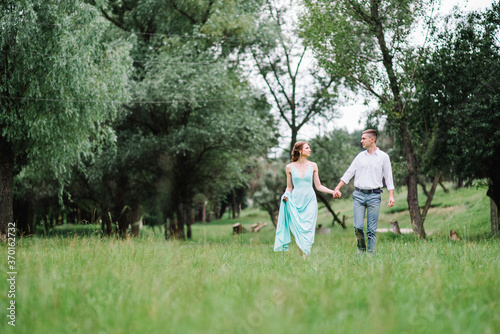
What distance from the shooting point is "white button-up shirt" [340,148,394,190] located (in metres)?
7.34

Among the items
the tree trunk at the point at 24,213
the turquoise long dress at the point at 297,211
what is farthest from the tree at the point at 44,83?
the tree trunk at the point at 24,213

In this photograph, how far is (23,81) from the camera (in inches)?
451

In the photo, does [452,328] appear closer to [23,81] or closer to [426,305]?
[426,305]

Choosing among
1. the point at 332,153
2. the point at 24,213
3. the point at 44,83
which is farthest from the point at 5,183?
the point at 332,153

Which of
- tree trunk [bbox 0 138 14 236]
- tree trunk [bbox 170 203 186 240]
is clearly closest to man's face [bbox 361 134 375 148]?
tree trunk [bbox 0 138 14 236]

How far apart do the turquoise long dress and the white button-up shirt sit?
2.61 ft

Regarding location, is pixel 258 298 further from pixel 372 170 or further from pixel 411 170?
pixel 411 170

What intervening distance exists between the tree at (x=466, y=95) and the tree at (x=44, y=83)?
10.5 m

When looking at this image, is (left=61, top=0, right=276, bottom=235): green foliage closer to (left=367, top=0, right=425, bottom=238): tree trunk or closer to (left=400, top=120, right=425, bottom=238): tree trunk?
(left=367, top=0, right=425, bottom=238): tree trunk

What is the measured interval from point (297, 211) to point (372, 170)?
1539 millimetres

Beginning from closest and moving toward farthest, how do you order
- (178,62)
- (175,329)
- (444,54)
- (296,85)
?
(175,329)
(444,54)
(178,62)
(296,85)

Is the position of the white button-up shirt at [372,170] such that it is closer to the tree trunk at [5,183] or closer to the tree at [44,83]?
the tree at [44,83]

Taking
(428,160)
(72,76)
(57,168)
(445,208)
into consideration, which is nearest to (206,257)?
(72,76)

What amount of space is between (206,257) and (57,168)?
9620 millimetres
